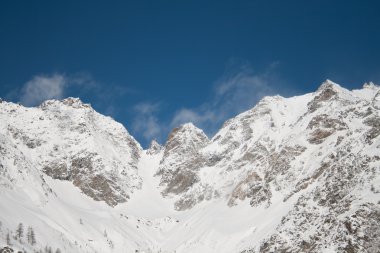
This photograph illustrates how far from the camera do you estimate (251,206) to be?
130000 mm

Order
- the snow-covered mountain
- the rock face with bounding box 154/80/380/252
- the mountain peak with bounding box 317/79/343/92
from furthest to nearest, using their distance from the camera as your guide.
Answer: the mountain peak with bounding box 317/79/343/92, the snow-covered mountain, the rock face with bounding box 154/80/380/252

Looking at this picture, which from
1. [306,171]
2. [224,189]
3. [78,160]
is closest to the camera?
[306,171]

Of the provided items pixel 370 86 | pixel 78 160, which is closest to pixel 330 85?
pixel 370 86

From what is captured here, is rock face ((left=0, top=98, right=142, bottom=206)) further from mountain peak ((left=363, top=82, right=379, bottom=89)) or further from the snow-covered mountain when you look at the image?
mountain peak ((left=363, top=82, right=379, bottom=89))

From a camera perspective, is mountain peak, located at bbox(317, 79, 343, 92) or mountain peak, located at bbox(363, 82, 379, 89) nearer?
mountain peak, located at bbox(317, 79, 343, 92)

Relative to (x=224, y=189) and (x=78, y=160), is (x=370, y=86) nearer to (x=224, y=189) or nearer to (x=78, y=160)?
(x=224, y=189)

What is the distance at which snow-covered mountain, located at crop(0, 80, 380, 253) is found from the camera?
88.2m

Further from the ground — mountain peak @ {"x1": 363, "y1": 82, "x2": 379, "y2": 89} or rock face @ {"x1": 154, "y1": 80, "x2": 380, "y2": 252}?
mountain peak @ {"x1": 363, "y1": 82, "x2": 379, "y2": 89}

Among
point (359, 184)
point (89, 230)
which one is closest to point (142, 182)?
point (89, 230)

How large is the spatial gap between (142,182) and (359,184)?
117888mm

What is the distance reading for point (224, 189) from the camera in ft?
521

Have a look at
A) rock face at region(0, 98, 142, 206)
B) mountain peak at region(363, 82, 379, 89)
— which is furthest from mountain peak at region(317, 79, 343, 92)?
rock face at region(0, 98, 142, 206)

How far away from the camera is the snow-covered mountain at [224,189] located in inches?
3472

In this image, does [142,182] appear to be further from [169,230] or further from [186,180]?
[169,230]
